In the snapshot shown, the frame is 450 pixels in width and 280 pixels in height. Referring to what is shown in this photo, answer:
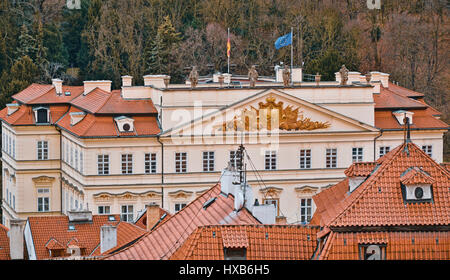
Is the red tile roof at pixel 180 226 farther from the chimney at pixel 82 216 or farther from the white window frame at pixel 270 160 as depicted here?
the white window frame at pixel 270 160

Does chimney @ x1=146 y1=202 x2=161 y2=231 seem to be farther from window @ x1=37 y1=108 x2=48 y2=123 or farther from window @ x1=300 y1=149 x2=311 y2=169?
window @ x1=37 y1=108 x2=48 y2=123

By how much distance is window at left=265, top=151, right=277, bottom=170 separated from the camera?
201 ft

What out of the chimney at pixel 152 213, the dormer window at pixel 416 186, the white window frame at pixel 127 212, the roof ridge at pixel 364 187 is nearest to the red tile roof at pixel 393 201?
the roof ridge at pixel 364 187

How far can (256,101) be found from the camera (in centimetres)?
6119

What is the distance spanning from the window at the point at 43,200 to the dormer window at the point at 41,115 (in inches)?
150

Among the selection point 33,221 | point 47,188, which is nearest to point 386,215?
point 33,221

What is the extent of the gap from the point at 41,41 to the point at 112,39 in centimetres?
579

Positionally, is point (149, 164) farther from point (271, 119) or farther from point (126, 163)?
Answer: point (271, 119)

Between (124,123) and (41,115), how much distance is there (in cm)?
716

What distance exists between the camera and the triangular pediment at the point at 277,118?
199ft

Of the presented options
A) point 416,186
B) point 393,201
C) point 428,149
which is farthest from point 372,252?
point 428,149

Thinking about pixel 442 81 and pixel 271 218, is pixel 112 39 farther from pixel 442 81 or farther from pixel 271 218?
pixel 271 218

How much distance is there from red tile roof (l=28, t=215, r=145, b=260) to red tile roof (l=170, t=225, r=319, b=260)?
44.2ft

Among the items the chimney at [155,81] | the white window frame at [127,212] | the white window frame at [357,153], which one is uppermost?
the chimney at [155,81]
